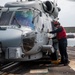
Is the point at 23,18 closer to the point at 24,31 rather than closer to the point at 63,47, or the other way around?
the point at 24,31

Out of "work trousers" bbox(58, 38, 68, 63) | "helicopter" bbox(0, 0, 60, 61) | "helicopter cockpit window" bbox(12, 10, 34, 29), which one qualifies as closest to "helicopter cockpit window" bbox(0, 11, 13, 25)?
"helicopter" bbox(0, 0, 60, 61)

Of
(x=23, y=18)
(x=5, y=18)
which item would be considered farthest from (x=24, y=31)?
(x=5, y=18)

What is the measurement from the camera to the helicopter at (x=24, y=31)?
33.0 feet

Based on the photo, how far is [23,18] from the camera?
11648mm

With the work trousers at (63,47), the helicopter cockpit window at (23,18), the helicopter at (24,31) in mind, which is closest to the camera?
the helicopter at (24,31)

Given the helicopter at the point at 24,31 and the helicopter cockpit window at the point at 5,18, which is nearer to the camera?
the helicopter at the point at 24,31

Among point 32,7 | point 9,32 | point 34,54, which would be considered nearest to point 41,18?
point 32,7

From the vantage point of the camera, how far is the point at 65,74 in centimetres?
1018

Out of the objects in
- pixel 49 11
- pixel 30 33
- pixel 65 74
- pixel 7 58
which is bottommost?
pixel 65 74

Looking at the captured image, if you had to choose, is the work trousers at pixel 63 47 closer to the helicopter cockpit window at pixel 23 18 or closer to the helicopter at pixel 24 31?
the helicopter at pixel 24 31

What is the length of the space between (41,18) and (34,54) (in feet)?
5.88

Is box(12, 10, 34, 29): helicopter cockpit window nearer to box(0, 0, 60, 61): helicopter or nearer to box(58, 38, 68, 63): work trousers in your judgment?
box(0, 0, 60, 61): helicopter

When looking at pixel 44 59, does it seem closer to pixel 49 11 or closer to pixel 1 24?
pixel 49 11

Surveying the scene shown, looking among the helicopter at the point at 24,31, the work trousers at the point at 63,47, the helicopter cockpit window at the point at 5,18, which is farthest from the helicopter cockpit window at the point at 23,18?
the work trousers at the point at 63,47
